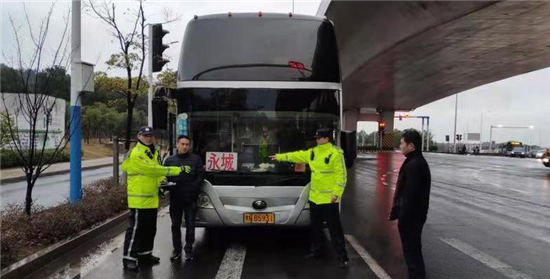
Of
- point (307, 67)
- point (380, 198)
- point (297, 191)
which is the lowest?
point (380, 198)

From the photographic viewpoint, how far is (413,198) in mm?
5109

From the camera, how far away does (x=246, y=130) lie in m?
6.87

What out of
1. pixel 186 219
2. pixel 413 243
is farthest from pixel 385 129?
pixel 413 243

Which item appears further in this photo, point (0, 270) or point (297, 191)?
point (297, 191)

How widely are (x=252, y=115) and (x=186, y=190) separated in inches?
57.7

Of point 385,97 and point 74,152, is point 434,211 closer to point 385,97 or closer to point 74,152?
point 74,152

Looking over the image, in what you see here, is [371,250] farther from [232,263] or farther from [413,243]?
[232,263]

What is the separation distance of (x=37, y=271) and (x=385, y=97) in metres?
46.4

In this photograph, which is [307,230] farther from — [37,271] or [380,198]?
[380,198]

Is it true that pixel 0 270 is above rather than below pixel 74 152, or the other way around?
below

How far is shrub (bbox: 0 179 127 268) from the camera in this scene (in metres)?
5.75

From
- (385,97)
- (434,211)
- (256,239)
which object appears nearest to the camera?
(256,239)

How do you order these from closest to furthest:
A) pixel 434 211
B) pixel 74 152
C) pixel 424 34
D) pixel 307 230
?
pixel 307 230 → pixel 74 152 → pixel 434 211 → pixel 424 34

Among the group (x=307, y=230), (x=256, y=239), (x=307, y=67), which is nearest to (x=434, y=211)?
(x=307, y=230)
